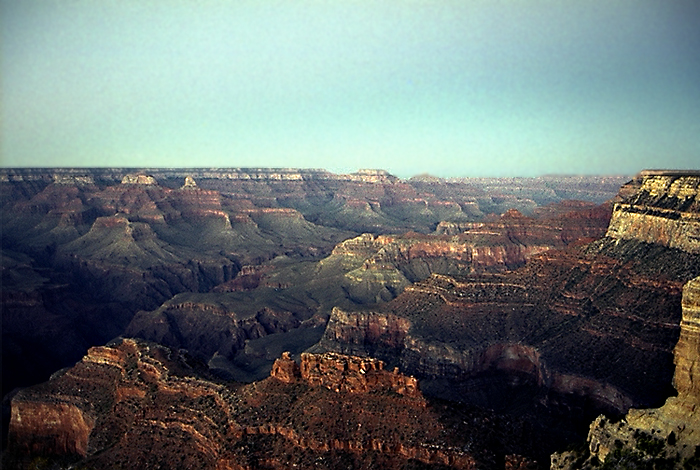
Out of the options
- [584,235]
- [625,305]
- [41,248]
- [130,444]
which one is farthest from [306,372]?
[41,248]

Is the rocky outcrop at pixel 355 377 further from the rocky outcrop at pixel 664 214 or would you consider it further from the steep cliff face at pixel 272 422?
the rocky outcrop at pixel 664 214

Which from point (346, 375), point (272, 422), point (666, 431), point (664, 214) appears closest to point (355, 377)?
point (346, 375)

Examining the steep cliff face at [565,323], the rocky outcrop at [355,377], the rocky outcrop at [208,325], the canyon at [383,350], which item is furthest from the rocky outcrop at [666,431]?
the rocky outcrop at [208,325]

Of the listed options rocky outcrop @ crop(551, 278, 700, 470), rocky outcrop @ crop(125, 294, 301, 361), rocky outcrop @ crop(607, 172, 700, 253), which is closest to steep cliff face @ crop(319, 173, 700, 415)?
rocky outcrop @ crop(607, 172, 700, 253)

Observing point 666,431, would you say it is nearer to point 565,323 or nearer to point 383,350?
point 565,323

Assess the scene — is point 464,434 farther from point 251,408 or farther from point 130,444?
point 130,444

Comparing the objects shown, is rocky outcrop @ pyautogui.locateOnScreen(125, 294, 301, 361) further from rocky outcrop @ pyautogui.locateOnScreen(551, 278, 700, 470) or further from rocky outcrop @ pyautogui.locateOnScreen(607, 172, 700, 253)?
rocky outcrop @ pyautogui.locateOnScreen(551, 278, 700, 470)
